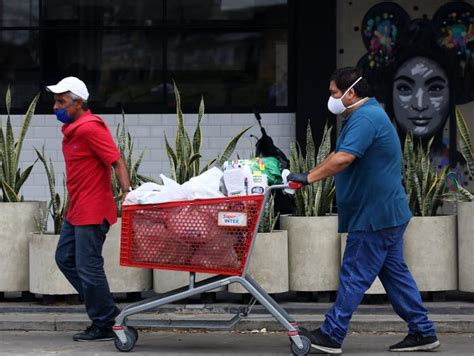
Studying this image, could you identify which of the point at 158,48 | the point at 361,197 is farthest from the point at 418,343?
the point at 158,48

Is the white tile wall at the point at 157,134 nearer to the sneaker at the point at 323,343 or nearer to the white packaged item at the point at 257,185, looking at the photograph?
the white packaged item at the point at 257,185

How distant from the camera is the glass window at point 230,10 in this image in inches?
520

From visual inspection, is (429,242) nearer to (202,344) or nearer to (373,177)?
(373,177)

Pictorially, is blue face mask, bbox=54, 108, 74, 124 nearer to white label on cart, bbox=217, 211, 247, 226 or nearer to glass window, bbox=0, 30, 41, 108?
white label on cart, bbox=217, 211, 247, 226

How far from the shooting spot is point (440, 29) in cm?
1330

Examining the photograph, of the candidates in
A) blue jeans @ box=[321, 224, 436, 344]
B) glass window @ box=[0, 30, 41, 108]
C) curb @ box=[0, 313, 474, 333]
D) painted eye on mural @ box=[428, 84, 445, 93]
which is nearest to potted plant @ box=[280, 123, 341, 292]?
curb @ box=[0, 313, 474, 333]

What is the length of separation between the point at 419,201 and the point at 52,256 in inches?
117

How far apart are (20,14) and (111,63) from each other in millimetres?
1159

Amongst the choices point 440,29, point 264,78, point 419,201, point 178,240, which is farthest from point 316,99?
point 178,240

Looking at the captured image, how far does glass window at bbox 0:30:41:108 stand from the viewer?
1326cm

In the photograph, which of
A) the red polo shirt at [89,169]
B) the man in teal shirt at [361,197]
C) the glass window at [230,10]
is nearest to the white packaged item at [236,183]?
the man in teal shirt at [361,197]

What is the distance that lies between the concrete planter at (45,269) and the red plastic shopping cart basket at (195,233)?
1.57m

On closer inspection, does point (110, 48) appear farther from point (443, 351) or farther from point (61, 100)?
point (443, 351)

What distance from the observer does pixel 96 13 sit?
13.3 meters
